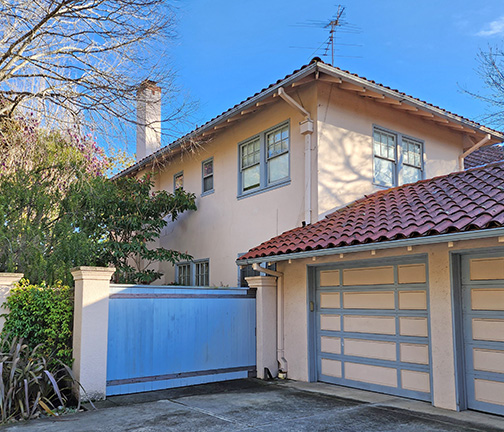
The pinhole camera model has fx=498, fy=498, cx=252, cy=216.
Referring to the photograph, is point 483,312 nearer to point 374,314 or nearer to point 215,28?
point 374,314

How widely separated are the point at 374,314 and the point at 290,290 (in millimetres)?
1947

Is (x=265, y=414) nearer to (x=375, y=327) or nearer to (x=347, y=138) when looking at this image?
(x=375, y=327)

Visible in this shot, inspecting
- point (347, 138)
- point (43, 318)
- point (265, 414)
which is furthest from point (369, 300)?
point (43, 318)

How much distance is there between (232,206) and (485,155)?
7.76 metres

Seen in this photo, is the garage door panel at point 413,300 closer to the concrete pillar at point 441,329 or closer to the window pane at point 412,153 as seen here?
the concrete pillar at point 441,329

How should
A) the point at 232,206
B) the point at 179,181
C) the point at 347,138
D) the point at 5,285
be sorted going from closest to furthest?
1. the point at 5,285
2. the point at 347,138
3. the point at 232,206
4. the point at 179,181

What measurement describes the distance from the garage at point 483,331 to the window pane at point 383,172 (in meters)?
4.47

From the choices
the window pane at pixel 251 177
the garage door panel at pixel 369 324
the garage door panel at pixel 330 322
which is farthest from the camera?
the window pane at pixel 251 177

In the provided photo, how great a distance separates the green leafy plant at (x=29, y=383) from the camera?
21.6ft

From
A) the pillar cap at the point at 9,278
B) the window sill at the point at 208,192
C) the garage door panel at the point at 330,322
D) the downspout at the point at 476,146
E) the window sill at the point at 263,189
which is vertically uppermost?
the downspout at the point at 476,146

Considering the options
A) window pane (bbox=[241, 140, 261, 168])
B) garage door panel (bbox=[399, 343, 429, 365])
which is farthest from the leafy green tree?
garage door panel (bbox=[399, 343, 429, 365])

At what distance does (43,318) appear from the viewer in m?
7.90

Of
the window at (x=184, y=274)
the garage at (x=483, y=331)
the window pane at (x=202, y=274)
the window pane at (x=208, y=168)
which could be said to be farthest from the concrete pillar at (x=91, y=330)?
the window at (x=184, y=274)

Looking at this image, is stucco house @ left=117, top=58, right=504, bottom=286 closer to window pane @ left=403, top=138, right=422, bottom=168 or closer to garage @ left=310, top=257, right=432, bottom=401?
window pane @ left=403, top=138, right=422, bottom=168
